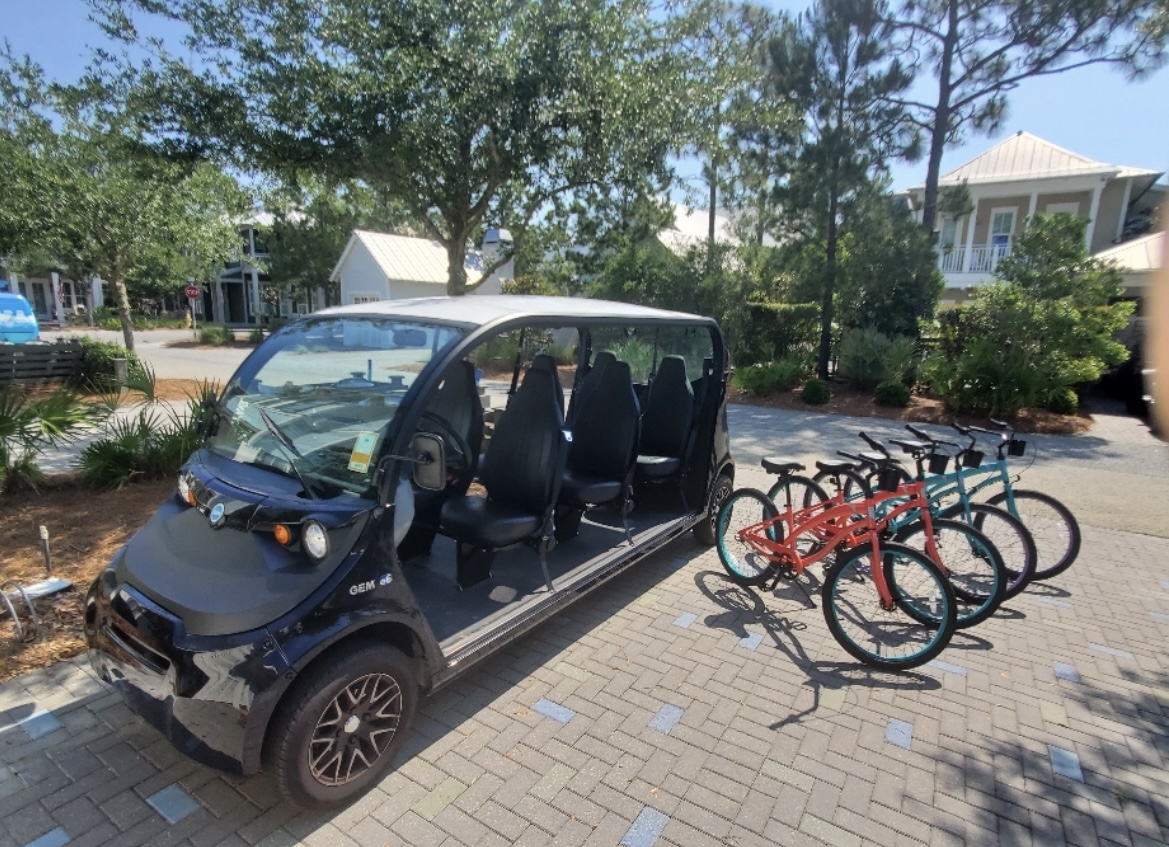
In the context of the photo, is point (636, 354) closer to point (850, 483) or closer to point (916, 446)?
point (850, 483)

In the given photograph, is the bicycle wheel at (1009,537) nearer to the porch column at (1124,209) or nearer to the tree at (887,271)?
the tree at (887,271)

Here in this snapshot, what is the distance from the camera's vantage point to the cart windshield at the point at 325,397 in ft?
8.61

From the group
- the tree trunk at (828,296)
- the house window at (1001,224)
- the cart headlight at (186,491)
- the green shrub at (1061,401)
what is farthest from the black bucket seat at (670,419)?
the house window at (1001,224)

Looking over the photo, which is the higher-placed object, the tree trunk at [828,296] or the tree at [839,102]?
the tree at [839,102]

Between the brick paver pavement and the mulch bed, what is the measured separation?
265 mm

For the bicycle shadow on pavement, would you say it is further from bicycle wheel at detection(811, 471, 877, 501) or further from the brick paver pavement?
bicycle wheel at detection(811, 471, 877, 501)

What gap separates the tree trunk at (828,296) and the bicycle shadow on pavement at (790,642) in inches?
405

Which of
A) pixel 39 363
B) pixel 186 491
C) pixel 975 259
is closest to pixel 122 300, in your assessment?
pixel 39 363

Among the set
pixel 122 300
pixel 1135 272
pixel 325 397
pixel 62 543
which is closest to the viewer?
pixel 325 397

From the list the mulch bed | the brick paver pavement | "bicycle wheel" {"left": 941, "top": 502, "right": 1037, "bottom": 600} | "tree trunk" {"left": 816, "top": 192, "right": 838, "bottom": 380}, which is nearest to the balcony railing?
"tree trunk" {"left": 816, "top": 192, "right": 838, "bottom": 380}

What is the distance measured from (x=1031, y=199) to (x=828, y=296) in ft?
39.8

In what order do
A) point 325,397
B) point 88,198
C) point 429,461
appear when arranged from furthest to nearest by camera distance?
point 88,198
point 325,397
point 429,461

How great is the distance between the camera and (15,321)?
1752cm

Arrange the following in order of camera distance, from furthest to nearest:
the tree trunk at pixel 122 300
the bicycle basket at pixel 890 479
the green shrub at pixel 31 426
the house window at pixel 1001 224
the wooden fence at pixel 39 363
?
the house window at pixel 1001 224 → the tree trunk at pixel 122 300 → the wooden fence at pixel 39 363 → the green shrub at pixel 31 426 → the bicycle basket at pixel 890 479
